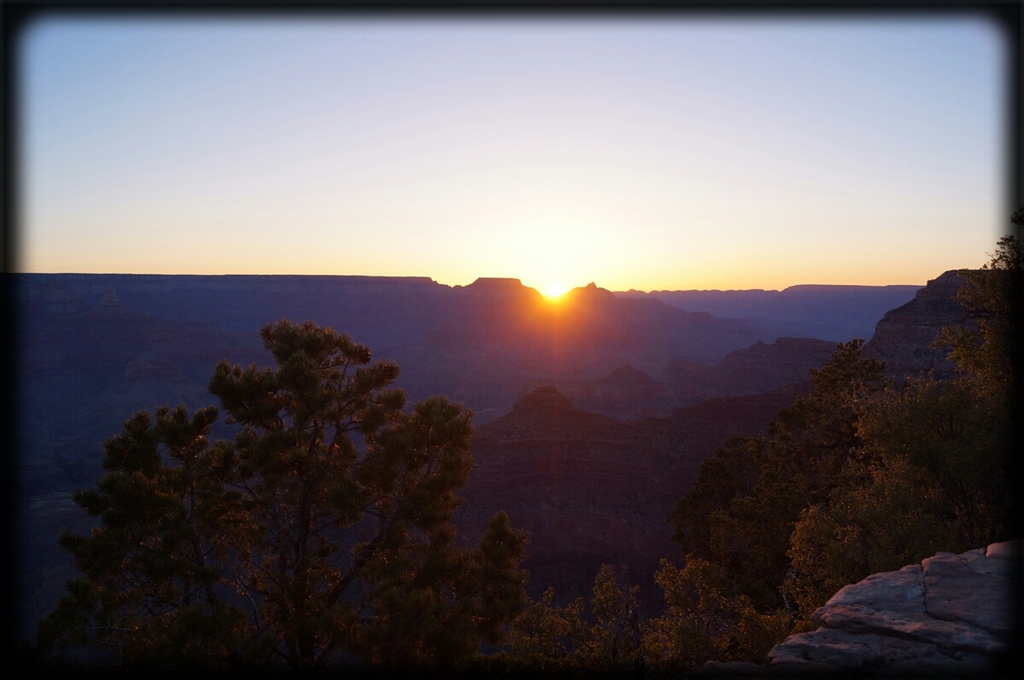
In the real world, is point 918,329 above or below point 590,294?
below

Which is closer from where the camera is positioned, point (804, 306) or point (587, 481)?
point (587, 481)

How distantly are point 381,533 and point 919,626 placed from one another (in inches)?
228

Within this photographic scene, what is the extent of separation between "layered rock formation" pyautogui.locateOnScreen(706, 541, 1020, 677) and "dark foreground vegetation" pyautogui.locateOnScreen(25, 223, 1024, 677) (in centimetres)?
141

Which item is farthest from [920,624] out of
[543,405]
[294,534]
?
[543,405]

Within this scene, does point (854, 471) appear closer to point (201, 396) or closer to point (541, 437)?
point (541, 437)

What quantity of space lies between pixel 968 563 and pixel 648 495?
1035 inches

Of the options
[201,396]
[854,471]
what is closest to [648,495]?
[854,471]

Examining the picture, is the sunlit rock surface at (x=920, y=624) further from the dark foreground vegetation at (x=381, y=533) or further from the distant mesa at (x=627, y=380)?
the distant mesa at (x=627, y=380)

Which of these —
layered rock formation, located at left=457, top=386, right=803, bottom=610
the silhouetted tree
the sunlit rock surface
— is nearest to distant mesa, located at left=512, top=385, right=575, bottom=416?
layered rock formation, located at left=457, top=386, right=803, bottom=610

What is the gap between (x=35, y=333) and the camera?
68438 mm

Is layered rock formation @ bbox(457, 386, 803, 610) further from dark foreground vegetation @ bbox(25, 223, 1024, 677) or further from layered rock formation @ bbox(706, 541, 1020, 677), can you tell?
layered rock formation @ bbox(706, 541, 1020, 677)

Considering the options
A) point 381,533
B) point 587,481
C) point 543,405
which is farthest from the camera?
point 543,405

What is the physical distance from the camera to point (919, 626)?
14.9 feet

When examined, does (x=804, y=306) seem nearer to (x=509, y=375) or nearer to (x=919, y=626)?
(x=509, y=375)
